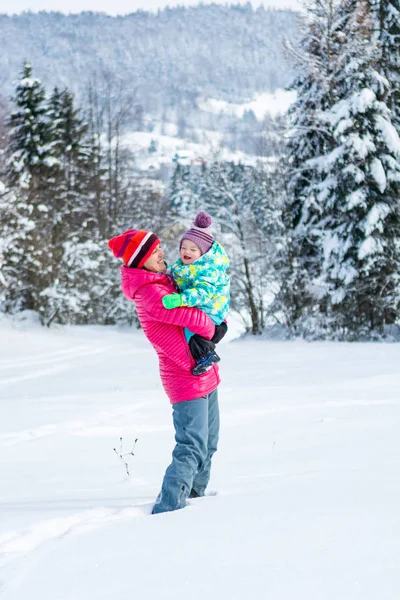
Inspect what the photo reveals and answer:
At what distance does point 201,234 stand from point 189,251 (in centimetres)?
14

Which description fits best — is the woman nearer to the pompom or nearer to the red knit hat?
the red knit hat

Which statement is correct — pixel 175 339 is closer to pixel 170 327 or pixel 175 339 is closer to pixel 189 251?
pixel 170 327

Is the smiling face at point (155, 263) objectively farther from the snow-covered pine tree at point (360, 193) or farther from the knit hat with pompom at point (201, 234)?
the snow-covered pine tree at point (360, 193)

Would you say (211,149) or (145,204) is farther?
(145,204)

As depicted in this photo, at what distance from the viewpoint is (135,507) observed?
3.62 m

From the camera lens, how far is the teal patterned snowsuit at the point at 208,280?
12.2ft

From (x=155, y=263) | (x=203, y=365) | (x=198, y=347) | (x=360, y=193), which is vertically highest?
(x=155, y=263)

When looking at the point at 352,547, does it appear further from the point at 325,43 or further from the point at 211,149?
the point at 211,149

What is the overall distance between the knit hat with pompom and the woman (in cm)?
22

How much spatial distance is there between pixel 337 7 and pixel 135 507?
62.4ft

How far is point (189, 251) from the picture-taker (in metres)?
3.80

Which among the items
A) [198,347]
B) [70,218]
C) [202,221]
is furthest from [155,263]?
[70,218]

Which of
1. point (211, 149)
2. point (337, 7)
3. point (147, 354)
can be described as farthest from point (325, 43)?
point (147, 354)

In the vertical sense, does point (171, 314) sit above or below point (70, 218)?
above
